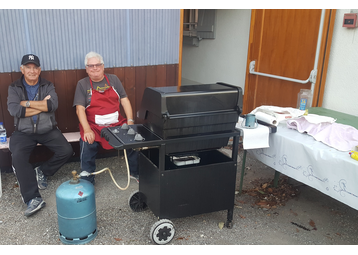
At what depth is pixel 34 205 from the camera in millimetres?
3059

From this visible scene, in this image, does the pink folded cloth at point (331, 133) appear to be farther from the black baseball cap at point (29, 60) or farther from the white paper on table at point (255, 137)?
the black baseball cap at point (29, 60)

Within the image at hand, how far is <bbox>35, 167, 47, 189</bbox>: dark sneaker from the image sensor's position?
11.6ft

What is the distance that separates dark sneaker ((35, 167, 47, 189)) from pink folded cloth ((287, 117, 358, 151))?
2.70 metres

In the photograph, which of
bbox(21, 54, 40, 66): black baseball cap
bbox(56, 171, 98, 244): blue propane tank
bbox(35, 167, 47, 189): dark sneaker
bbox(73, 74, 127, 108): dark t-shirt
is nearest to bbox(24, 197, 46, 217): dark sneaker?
bbox(35, 167, 47, 189): dark sneaker

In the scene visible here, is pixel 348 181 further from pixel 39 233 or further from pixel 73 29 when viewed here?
pixel 73 29

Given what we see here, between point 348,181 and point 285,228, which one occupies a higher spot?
point 348,181

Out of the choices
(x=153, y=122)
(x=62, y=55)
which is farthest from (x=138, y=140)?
(x=62, y=55)

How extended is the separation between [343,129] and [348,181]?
0.56 m

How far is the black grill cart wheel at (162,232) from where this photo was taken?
8.40 ft

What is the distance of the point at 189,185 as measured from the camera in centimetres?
261

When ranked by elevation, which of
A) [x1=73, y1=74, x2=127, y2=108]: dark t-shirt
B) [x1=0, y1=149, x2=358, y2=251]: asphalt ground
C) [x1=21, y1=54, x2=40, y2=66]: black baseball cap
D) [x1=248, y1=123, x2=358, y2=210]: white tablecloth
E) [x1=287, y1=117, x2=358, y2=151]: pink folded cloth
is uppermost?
[x1=21, y1=54, x2=40, y2=66]: black baseball cap

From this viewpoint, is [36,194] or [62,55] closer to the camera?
[36,194]

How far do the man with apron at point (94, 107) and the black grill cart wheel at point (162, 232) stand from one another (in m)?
1.31

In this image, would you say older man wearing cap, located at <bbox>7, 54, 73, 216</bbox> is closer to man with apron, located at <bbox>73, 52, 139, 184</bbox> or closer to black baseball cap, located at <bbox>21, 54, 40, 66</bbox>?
black baseball cap, located at <bbox>21, 54, 40, 66</bbox>
